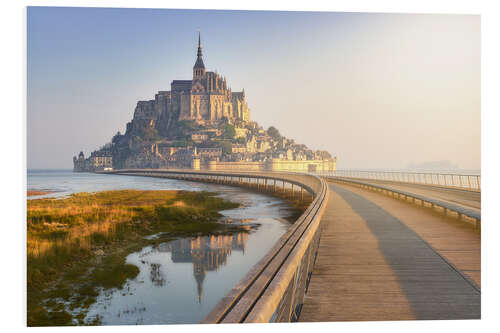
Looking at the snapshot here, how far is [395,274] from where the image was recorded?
14.9 ft

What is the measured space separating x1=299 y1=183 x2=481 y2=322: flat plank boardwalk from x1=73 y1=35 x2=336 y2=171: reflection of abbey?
97913 mm

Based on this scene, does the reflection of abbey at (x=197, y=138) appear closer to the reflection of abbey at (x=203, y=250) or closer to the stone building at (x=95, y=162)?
the stone building at (x=95, y=162)

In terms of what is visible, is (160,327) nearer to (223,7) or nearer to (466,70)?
(223,7)

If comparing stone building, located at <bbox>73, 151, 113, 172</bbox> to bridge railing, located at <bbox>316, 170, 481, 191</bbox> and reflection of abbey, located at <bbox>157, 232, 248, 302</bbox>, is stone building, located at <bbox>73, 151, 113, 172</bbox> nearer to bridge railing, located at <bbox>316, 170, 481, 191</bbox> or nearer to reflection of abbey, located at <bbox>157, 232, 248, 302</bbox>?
bridge railing, located at <bbox>316, 170, 481, 191</bbox>

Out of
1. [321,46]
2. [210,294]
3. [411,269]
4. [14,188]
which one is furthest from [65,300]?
[321,46]

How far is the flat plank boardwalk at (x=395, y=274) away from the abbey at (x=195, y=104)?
11739 cm

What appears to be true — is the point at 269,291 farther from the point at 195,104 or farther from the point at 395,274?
the point at 195,104

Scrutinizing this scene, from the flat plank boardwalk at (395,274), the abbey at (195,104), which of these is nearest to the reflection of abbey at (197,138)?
the abbey at (195,104)

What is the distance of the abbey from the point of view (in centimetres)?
12225

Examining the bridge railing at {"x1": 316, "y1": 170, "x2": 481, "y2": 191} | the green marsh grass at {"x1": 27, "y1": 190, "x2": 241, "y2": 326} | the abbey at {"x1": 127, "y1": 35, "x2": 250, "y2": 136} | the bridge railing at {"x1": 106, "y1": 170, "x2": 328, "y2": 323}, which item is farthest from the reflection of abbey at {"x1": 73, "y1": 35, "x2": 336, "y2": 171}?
the bridge railing at {"x1": 106, "y1": 170, "x2": 328, "y2": 323}

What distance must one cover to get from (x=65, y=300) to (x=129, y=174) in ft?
287

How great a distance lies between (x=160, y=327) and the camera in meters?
4.97

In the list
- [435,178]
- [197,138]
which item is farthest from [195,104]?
[435,178]
